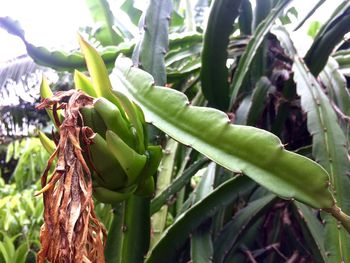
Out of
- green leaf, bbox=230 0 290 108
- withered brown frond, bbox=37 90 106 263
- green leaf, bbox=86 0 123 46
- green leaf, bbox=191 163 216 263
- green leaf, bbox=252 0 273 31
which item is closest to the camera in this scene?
withered brown frond, bbox=37 90 106 263

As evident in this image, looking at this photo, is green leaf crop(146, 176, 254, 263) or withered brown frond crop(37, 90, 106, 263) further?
green leaf crop(146, 176, 254, 263)

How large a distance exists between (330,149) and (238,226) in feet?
0.70

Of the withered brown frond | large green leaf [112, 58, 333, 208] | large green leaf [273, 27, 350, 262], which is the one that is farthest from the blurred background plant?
the withered brown frond

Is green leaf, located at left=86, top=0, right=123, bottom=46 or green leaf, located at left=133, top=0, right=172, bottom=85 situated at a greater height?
green leaf, located at left=133, top=0, right=172, bottom=85

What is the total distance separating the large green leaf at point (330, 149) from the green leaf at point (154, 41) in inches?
8.1

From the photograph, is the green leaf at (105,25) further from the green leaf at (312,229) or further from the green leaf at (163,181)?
the green leaf at (312,229)

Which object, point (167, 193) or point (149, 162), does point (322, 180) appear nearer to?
point (149, 162)

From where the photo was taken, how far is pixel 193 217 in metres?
0.64

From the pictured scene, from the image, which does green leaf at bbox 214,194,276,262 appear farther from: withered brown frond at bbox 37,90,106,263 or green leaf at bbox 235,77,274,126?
withered brown frond at bbox 37,90,106,263

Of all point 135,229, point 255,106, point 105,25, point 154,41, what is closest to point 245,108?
point 255,106

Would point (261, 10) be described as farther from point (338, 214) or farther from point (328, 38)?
point (338, 214)

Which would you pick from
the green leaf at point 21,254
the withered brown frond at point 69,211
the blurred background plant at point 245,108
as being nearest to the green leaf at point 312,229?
the blurred background plant at point 245,108

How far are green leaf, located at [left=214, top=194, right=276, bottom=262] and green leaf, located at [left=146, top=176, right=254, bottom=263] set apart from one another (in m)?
0.08

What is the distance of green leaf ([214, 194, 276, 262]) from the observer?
706mm
